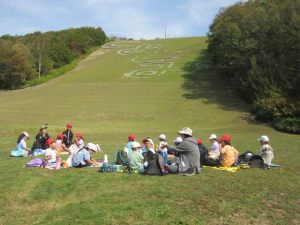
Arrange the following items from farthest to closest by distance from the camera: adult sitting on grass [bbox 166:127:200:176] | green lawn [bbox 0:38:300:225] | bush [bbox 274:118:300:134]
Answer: bush [bbox 274:118:300:134]
adult sitting on grass [bbox 166:127:200:176]
green lawn [bbox 0:38:300:225]

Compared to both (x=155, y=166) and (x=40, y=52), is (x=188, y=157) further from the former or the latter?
(x=40, y=52)

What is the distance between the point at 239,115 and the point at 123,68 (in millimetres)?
38642

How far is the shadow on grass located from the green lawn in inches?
5.4

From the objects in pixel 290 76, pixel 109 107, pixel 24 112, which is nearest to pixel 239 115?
pixel 290 76

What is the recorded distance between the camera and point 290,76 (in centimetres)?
3772

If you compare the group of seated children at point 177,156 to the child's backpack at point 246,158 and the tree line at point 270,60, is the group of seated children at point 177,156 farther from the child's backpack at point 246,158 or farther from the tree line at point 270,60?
the tree line at point 270,60

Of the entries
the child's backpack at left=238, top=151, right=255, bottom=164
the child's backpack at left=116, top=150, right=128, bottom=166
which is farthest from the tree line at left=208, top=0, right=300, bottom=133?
the child's backpack at left=116, top=150, right=128, bottom=166

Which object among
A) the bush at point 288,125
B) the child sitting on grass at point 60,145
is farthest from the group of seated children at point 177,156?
the bush at point 288,125

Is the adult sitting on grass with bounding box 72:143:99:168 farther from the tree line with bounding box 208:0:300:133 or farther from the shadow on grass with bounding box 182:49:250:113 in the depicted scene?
the shadow on grass with bounding box 182:49:250:113

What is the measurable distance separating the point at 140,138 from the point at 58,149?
1028 cm

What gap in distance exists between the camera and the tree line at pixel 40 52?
72938 mm

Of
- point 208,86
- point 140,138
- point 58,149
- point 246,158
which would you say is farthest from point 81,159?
point 208,86

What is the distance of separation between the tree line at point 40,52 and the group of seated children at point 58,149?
5457cm

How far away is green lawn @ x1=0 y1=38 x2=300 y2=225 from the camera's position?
9.81m
